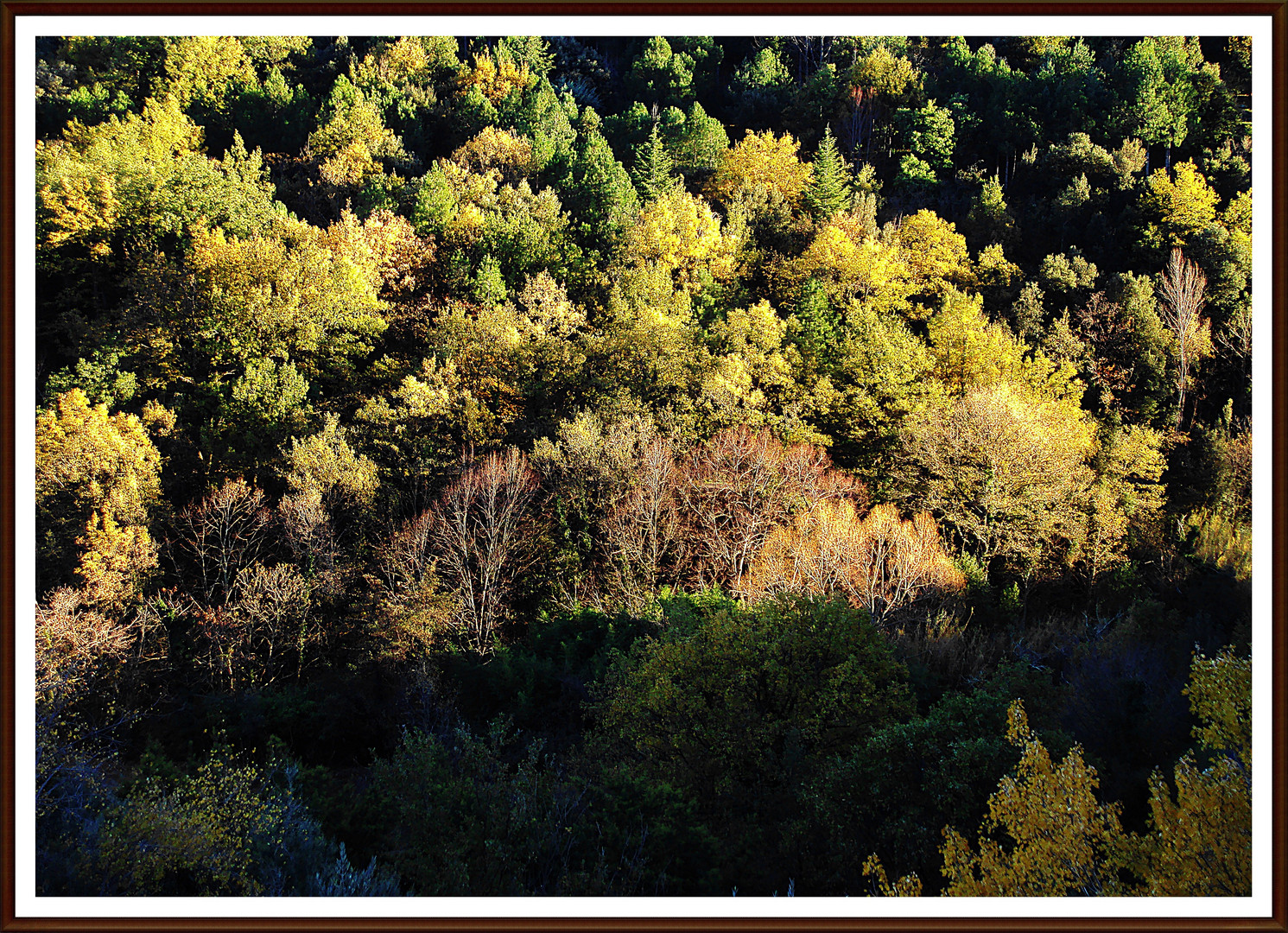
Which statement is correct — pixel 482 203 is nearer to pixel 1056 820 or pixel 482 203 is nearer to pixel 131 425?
pixel 131 425

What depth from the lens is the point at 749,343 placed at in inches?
1559

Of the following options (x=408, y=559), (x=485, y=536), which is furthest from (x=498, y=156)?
(x=408, y=559)

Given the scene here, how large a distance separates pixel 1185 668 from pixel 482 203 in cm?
4143

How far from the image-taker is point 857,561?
2930 cm

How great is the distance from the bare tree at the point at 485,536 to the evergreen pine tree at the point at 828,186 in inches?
1127

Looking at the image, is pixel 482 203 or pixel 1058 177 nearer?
pixel 482 203

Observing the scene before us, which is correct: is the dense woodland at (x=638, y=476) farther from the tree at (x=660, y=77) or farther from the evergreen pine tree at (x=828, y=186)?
the tree at (x=660, y=77)

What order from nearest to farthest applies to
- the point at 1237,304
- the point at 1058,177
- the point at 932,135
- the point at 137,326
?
the point at 137,326
the point at 1237,304
the point at 1058,177
the point at 932,135

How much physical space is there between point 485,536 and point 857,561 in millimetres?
13702

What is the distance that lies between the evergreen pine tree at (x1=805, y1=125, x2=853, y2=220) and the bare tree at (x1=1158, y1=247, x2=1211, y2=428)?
1791cm

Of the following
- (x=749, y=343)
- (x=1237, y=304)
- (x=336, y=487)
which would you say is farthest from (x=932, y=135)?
(x=336, y=487)

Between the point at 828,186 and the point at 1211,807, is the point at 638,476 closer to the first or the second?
the point at 1211,807

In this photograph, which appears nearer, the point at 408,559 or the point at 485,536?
the point at 408,559

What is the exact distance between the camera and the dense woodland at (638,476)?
1378 centimetres
